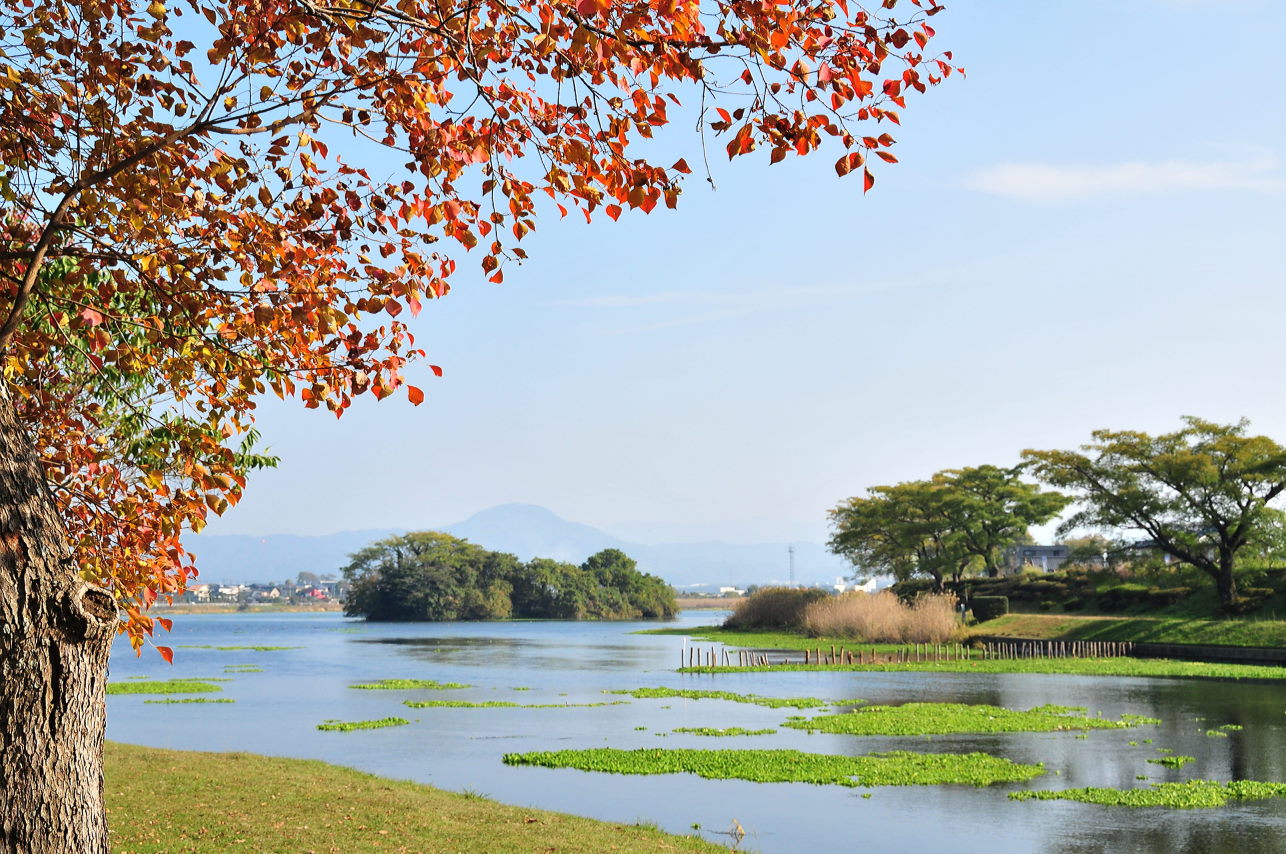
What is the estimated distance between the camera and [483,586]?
11750cm

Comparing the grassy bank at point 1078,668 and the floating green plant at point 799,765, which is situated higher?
the floating green plant at point 799,765

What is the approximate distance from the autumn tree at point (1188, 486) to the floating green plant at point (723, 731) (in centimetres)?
3486

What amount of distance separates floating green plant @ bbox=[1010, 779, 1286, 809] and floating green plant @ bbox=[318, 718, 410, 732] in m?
14.0

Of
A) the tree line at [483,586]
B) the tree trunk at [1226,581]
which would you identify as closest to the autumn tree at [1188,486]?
the tree trunk at [1226,581]

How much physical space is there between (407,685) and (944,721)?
Answer: 17.7 metres

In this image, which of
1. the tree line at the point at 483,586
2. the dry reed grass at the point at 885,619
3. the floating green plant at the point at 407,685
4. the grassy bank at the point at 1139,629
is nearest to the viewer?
the floating green plant at the point at 407,685

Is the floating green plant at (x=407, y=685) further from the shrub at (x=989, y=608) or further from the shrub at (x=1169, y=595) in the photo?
the shrub at (x=1169, y=595)

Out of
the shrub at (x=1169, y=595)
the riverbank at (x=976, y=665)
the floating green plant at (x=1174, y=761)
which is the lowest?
the riverbank at (x=976, y=665)

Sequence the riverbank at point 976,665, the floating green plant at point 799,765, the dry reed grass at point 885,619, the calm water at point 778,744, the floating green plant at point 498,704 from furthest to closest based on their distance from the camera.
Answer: the dry reed grass at point 885,619, the riverbank at point 976,665, the floating green plant at point 498,704, the floating green plant at point 799,765, the calm water at point 778,744

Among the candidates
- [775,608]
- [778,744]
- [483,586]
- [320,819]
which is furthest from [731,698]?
[483,586]

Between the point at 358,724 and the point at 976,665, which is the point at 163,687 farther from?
the point at 976,665

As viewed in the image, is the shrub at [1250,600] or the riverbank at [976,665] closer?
the riverbank at [976,665]

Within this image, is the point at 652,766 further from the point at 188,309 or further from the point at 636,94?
the point at 636,94

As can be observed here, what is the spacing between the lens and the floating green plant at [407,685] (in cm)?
3434
